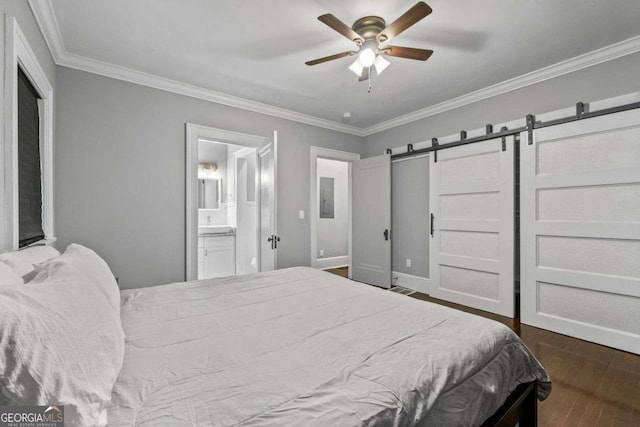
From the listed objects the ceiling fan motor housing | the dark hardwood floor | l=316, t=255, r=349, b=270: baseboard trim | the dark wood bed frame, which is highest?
the ceiling fan motor housing

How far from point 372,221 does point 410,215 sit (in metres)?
0.62

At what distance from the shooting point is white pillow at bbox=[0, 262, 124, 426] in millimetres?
589

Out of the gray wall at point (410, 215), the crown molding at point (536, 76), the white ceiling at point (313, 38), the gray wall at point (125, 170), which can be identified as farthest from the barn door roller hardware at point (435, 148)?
the gray wall at point (125, 170)

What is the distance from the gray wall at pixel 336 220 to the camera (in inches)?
248

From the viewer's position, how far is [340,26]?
1936mm

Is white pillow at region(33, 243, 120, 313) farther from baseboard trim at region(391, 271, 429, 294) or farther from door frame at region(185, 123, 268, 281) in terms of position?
baseboard trim at region(391, 271, 429, 294)

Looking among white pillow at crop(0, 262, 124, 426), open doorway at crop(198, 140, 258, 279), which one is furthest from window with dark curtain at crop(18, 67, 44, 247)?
open doorway at crop(198, 140, 258, 279)

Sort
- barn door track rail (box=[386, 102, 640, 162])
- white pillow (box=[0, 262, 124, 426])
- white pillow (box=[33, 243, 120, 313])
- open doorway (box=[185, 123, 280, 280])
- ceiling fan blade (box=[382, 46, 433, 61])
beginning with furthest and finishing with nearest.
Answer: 1. open doorway (box=[185, 123, 280, 280])
2. barn door track rail (box=[386, 102, 640, 162])
3. ceiling fan blade (box=[382, 46, 433, 61])
4. white pillow (box=[33, 243, 120, 313])
5. white pillow (box=[0, 262, 124, 426])

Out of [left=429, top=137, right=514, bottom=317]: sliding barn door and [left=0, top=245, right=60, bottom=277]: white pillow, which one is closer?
[left=0, top=245, right=60, bottom=277]: white pillow

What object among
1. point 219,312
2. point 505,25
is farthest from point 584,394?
point 505,25

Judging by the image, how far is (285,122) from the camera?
418 centimetres

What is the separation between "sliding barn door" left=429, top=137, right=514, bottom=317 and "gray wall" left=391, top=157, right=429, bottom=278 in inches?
8.5

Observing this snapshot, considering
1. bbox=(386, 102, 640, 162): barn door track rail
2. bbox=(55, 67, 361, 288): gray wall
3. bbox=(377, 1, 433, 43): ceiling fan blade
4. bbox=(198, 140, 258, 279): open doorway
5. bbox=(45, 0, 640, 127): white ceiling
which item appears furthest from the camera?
bbox=(198, 140, 258, 279): open doorway

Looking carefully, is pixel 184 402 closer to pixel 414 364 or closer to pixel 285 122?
pixel 414 364
